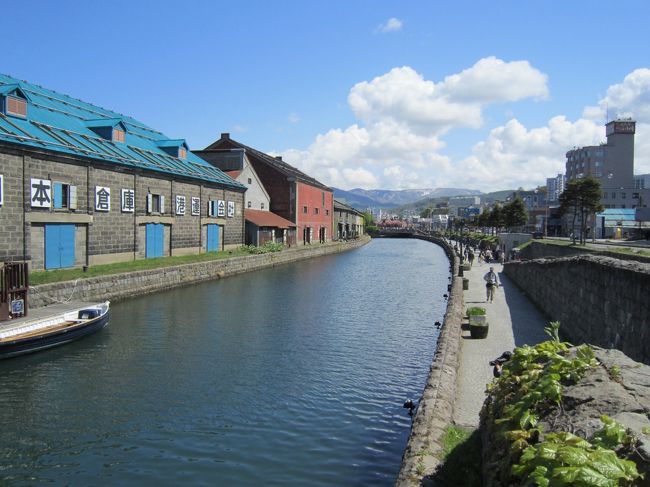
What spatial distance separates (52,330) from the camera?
18078 millimetres

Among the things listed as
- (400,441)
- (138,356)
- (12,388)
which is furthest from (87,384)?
(400,441)

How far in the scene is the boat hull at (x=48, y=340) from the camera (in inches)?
648

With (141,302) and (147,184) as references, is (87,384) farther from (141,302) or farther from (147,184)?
(147,184)

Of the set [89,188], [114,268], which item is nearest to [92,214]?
[89,188]

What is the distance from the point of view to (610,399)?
5.08 meters

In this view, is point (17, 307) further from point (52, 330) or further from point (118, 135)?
point (118, 135)

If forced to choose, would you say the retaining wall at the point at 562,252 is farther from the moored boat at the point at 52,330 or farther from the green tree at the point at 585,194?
the moored boat at the point at 52,330

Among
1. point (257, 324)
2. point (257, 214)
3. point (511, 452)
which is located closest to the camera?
point (511, 452)

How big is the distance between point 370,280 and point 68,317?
2518cm

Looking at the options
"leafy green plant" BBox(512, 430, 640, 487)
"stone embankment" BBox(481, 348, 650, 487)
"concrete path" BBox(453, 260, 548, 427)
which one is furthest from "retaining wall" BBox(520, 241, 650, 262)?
"leafy green plant" BBox(512, 430, 640, 487)

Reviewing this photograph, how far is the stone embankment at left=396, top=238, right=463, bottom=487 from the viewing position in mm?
7637

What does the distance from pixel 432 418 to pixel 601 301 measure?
23.8ft

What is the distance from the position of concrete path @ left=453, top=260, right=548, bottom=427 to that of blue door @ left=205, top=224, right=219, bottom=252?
25.8 meters

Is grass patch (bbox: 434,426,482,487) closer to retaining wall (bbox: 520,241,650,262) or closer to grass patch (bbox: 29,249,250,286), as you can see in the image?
retaining wall (bbox: 520,241,650,262)
